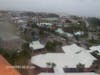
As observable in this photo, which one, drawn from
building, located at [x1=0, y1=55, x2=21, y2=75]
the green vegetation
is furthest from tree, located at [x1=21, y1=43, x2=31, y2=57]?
building, located at [x1=0, y1=55, x2=21, y2=75]

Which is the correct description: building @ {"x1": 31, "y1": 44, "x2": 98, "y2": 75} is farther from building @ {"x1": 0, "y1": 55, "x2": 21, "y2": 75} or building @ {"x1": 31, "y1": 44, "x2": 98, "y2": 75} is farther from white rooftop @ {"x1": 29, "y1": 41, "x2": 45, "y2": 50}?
building @ {"x1": 0, "y1": 55, "x2": 21, "y2": 75}

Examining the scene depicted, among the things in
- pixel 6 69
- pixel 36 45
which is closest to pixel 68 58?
pixel 36 45

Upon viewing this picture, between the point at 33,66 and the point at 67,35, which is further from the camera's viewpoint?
the point at 67,35

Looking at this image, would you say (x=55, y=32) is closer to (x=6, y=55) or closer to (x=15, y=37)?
(x=15, y=37)

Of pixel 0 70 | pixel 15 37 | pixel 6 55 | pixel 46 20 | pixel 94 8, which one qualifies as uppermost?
pixel 94 8

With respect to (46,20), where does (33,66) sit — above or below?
below

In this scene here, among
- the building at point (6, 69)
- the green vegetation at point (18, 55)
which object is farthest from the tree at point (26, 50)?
the building at point (6, 69)

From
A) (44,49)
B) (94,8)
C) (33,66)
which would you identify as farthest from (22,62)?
(94,8)

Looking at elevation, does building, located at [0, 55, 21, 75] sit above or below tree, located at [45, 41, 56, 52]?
below
